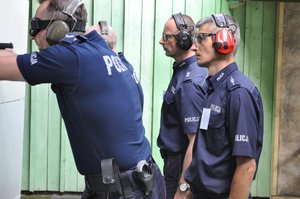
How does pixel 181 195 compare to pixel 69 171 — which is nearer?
pixel 181 195

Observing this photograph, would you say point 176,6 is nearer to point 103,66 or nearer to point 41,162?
point 41,162

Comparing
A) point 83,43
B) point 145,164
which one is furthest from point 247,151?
point 83,43

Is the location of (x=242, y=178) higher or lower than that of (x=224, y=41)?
lower

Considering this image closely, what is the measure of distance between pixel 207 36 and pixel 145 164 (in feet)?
3.08

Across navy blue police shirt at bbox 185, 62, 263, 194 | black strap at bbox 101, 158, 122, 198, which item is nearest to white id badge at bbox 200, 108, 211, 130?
navy blue police shirt at bbox 185, 62, 263, 194

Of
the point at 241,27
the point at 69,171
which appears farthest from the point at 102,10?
the point at 69,171

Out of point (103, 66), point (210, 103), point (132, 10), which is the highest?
point (132, 10)

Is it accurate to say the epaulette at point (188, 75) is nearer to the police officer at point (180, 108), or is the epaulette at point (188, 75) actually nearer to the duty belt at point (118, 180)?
the police officer at point (180, 108)

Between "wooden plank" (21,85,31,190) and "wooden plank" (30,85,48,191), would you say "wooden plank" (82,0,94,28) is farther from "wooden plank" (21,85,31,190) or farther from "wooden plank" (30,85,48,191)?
"wooden plank" (21,85,31,190)

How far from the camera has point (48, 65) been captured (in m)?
1.96

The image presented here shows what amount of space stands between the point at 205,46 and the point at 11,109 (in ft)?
3.67

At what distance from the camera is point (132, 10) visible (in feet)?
15.7

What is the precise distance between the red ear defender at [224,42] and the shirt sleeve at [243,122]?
0.27 metres

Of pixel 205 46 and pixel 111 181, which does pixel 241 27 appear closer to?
pixel 205 46
